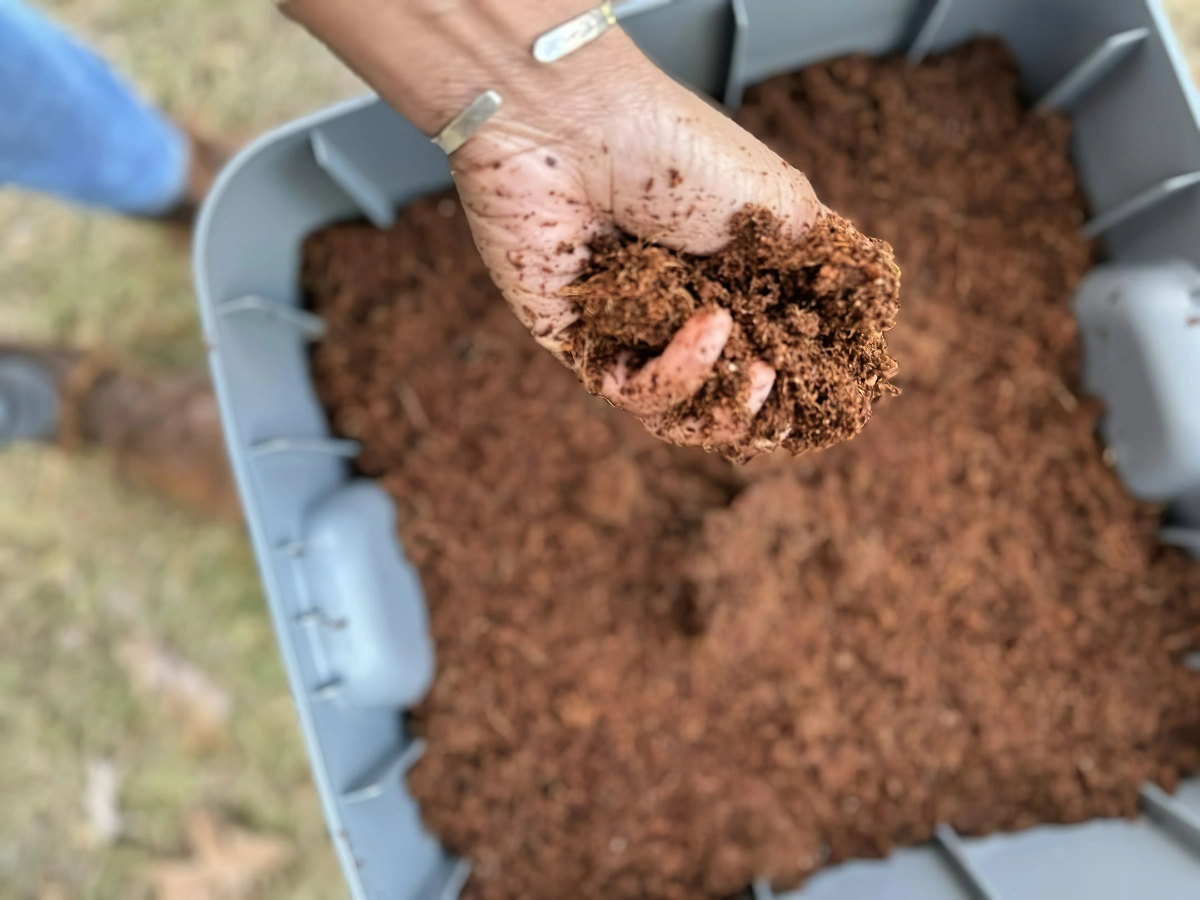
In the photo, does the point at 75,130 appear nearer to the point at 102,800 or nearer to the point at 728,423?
the point at 728,423

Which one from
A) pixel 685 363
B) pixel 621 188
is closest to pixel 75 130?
pixel 621 188

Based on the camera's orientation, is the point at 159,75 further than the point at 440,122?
Yes

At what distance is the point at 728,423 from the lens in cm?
67

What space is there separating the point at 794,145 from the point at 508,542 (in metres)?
0.74

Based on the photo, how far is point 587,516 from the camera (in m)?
1.19

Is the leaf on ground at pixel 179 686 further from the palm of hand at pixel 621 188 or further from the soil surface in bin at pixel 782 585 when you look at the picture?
the palm of hand at pixel 621 188

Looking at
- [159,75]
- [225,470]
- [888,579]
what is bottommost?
[225,470]

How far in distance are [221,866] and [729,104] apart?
1520 millimetres

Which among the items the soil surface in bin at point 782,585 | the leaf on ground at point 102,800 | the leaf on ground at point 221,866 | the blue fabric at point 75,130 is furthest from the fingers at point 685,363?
the leaf on ground at point 102,800

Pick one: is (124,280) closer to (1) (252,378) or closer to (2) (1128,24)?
(1) (252,378)

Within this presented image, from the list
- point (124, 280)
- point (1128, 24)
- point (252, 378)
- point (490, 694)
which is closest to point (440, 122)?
point (252, 378)

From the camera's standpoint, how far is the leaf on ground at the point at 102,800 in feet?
4.57

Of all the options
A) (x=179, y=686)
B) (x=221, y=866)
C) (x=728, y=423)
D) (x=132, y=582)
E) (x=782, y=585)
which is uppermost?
(x=728, y=423)

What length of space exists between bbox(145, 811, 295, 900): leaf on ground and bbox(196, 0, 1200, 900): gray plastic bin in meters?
0.41
